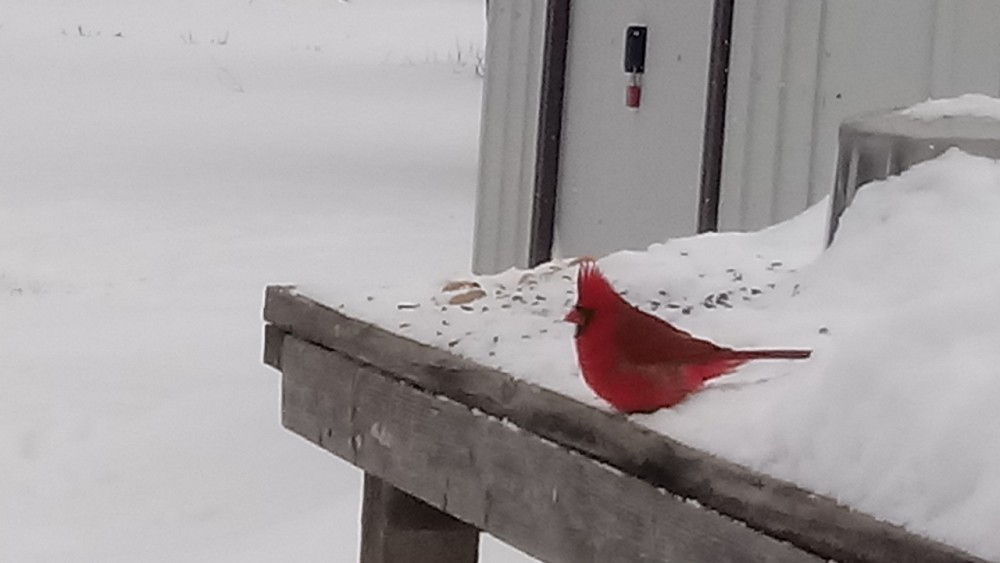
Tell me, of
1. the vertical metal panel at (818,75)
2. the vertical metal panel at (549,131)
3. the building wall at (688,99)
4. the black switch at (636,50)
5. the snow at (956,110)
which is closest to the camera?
the snow at (956,110)

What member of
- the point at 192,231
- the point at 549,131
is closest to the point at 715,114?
the point at 549,131

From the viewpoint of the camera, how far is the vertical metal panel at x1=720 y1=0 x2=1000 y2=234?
4141mm

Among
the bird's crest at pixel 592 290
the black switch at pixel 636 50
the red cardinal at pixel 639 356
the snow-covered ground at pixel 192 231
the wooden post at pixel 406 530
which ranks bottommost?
the snow-covered ground at pixel 192 231

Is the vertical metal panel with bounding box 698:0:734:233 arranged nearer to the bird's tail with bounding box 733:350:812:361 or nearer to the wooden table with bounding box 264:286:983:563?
the wooden table with bounding box 264:286:983:563

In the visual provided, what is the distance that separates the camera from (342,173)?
479 inches

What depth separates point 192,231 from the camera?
10.3 m

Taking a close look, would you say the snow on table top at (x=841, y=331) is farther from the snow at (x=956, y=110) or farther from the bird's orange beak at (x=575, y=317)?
the snow at (x=956, y=110)

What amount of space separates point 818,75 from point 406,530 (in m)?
2.59

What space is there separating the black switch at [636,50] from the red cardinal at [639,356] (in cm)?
334

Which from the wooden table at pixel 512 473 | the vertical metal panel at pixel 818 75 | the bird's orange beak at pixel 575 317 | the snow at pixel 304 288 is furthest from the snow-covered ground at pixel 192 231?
the vertical metal panel at pixel 818 75

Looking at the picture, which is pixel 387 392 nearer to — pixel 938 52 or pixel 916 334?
pixel 916 334

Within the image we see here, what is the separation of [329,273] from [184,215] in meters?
1.90

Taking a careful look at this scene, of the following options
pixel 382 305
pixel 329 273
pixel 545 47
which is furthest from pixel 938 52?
pixel 329 273

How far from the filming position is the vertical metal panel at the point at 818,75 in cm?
414
